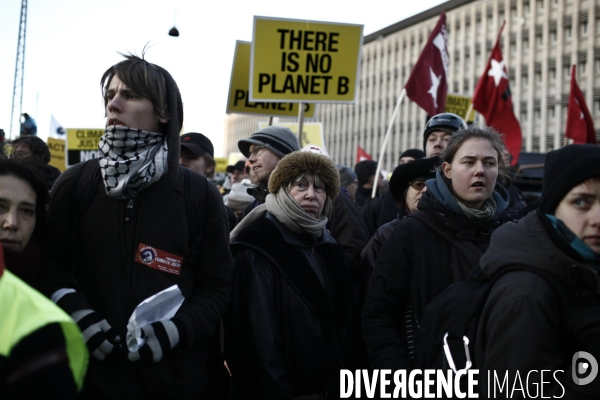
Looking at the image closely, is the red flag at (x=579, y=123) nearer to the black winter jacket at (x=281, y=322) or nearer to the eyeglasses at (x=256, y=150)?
the eyeglasses at (x=256, y=150)

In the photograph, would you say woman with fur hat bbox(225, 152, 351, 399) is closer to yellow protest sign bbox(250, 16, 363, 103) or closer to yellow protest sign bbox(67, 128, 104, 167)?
yellow protest sign bbox(250, 16, 363, 103)

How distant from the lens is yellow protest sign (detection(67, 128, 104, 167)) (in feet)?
42.9

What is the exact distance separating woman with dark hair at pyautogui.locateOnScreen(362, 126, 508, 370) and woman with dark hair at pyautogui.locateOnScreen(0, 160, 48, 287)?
1480 mm

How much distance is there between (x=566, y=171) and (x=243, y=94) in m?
5.27

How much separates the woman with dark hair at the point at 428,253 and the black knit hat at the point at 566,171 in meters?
0.86

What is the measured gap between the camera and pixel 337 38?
21.3ft

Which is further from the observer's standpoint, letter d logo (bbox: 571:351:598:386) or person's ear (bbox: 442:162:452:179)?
person's ear (bbox: 442:162:452:179)

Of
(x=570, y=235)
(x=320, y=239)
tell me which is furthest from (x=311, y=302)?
(x=570, y=235)

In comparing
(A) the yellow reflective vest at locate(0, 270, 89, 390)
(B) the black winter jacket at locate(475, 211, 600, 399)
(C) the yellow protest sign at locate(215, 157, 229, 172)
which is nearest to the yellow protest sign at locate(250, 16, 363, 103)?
(B) the black winter jacket at locate(475, 211, 600, 399)

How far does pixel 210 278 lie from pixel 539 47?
6912cm

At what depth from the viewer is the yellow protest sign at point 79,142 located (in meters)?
13.1

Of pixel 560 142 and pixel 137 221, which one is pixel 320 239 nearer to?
pixel 137 221

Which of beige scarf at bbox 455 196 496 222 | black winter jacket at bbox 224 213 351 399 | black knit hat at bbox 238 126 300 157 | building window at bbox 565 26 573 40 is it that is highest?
building window at bbox 565 26 573 40

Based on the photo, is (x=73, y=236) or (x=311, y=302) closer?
(x=73, y=236)
